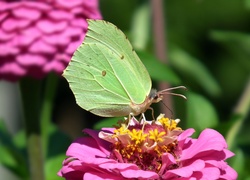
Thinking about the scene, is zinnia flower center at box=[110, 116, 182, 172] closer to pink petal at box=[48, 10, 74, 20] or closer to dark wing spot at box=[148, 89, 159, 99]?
dark wing spot at box=[148, 89, 159, 99]

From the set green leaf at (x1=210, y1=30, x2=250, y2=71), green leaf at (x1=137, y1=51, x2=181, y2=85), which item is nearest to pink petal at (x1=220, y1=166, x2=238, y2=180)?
green leaf at (x1=137, y1=51, x2=181, y2=85)

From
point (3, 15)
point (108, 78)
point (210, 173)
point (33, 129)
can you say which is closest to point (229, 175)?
point (210, 173)

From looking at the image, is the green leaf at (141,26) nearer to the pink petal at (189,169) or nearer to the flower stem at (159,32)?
the flower stem at (159,32)

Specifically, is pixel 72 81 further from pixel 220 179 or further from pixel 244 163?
pixel 244 163

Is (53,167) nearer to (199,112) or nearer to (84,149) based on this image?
(199,112)

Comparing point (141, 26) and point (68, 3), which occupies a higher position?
point (68, 3)

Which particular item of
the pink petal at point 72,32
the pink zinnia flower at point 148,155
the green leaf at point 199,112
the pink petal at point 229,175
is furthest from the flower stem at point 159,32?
the pink petal at point 229,175

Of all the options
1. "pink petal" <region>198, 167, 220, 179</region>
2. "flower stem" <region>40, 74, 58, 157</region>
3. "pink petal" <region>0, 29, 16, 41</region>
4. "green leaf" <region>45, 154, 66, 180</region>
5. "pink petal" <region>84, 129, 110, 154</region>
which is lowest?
"green leaf" <region>45, 154, 66, 180</region>
